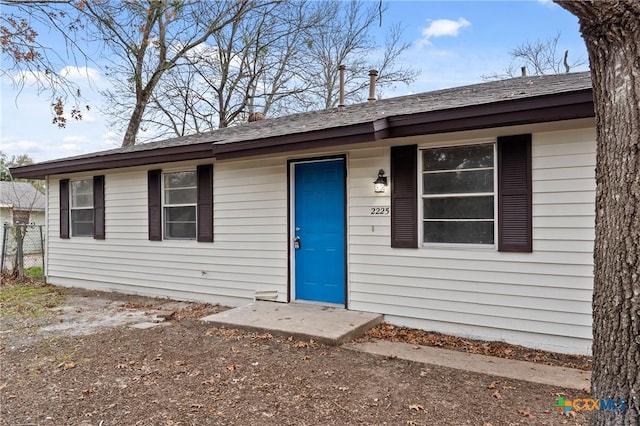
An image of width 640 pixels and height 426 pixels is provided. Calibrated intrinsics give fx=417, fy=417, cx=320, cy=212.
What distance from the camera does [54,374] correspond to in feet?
12.3

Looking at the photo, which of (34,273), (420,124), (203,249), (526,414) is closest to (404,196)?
(420,124)

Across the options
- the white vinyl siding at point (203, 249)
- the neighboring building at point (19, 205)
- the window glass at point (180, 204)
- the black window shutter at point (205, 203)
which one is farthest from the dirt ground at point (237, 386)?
the neighboring building at point (19, 205)

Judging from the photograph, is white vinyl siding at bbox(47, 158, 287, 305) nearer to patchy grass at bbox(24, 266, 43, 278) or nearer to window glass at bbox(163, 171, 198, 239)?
window glass at bbox(163, 171, 198, 239)

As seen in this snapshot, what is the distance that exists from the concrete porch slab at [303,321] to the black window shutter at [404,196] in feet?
3.36

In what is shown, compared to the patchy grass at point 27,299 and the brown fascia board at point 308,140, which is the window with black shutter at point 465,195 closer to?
the brown fascia board at point 308,140

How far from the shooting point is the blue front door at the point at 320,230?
550 cm

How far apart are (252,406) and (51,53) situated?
16.5ft

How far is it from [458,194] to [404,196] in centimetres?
62

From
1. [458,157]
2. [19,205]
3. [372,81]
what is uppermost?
[372,81]

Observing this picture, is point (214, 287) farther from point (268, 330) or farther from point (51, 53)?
point (51, 53)

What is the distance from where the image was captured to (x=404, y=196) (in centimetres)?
494

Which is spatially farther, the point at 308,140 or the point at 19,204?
the point at 19,204

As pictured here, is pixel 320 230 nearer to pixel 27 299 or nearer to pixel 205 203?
pixel 205 203

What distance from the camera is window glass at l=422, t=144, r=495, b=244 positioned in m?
4.52
